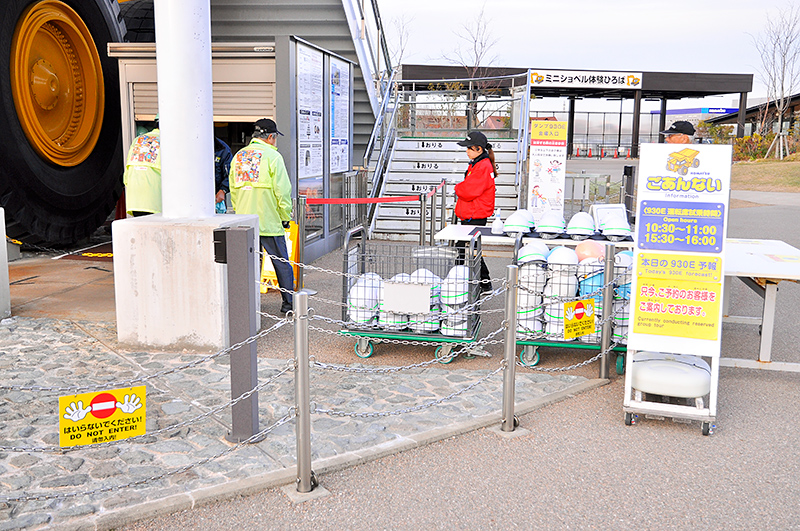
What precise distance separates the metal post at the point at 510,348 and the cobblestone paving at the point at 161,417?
1.07 feet

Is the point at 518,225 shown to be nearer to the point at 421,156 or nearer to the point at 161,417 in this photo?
the point at 161,417

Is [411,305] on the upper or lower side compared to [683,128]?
lower

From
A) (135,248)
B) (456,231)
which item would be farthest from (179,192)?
(456,231)

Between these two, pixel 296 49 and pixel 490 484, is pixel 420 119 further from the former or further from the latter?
pixel 490 484

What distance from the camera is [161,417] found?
455 cm

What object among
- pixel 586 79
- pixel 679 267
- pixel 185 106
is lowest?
pixel 679 267

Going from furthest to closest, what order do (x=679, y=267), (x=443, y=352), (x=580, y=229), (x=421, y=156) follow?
(x=421, y=156) < (x=580, y=229) < (x=443, y=352) < (x=679, y=267)

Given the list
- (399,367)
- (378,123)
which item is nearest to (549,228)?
(399,367)

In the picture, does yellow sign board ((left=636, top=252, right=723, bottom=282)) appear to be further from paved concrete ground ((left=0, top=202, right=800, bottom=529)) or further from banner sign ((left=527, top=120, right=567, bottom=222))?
banner sign ((left=527, top=120, right=567, bottom=222))

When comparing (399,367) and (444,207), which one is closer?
(399,367)

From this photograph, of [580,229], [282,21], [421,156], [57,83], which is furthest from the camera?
[421,156]

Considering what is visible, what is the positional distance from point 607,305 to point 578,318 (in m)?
0.34

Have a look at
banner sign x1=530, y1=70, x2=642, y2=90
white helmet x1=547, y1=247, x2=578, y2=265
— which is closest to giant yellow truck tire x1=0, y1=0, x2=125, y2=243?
white helmet x1=547, y1=247, x2=578, y2=265

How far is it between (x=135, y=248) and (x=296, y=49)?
3942 millimetres
